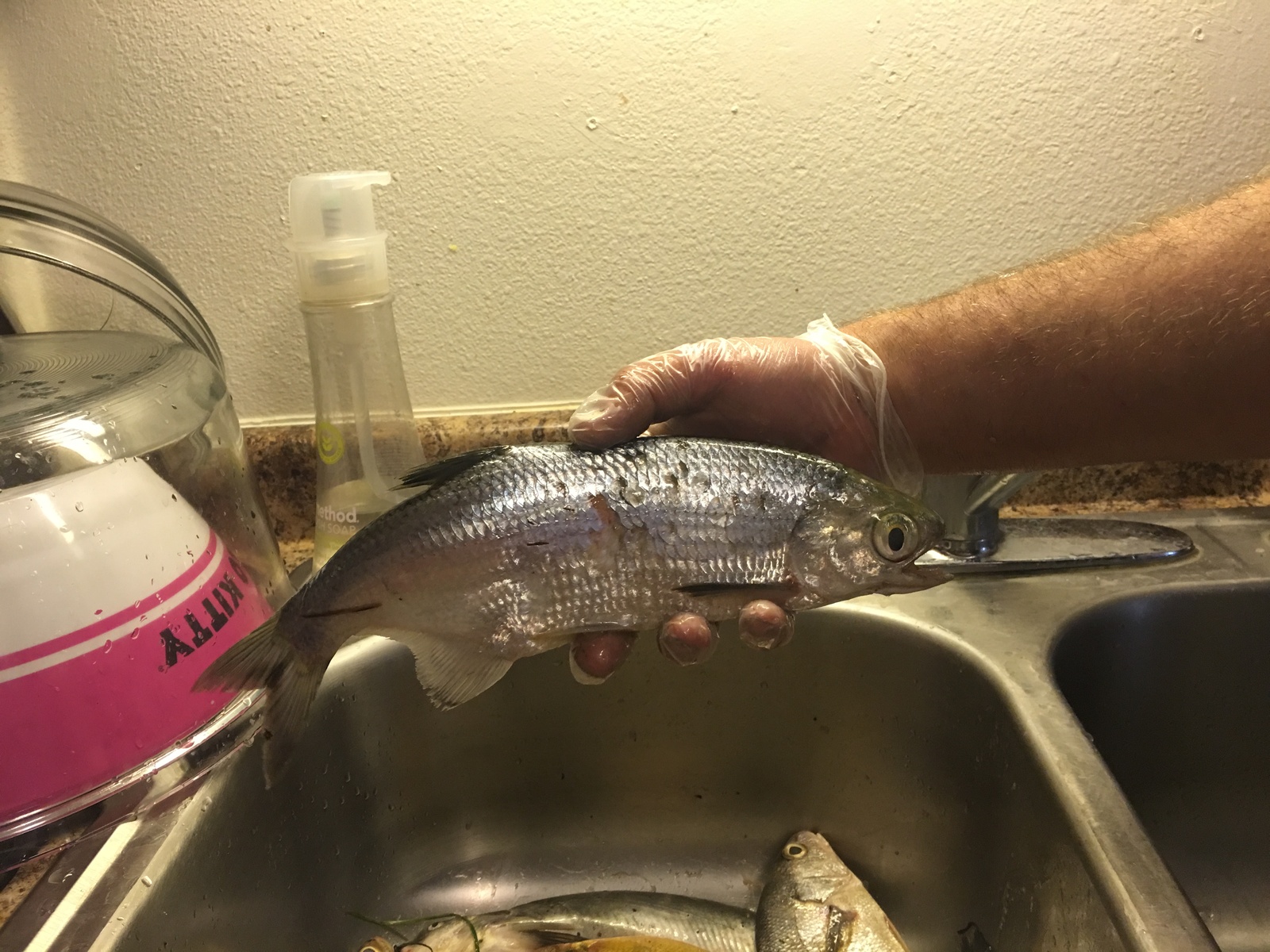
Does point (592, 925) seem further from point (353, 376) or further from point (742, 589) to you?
point (353, 376)

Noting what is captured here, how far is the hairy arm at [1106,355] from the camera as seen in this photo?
0.62 m

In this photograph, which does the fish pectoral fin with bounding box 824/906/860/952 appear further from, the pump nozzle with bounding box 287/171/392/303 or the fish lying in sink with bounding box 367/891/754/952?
the pump nozzle with bounding box 287/171/392/303

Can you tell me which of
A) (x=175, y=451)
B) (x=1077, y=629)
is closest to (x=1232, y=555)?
(x=1077, y=629)

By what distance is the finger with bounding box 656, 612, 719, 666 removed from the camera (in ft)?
1.91

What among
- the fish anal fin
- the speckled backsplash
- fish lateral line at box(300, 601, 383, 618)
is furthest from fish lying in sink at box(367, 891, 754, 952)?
the speckled backsplash

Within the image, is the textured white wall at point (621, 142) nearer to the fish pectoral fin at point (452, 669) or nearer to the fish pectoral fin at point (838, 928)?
the fish pectoral fin at point (452, 669)

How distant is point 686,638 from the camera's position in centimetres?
59

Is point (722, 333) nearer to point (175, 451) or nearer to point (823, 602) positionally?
point (823, 602)

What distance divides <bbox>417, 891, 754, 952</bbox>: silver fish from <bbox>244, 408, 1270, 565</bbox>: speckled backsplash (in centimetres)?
45

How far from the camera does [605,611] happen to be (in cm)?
56

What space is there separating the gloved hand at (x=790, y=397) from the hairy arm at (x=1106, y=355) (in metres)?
0.02

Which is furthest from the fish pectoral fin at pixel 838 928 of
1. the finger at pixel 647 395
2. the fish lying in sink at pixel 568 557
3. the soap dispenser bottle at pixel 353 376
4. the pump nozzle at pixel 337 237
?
the pump nozzle at pixel 337 237

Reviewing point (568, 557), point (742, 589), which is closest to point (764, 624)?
point (742, 589)

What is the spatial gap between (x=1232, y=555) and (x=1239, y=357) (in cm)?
34
